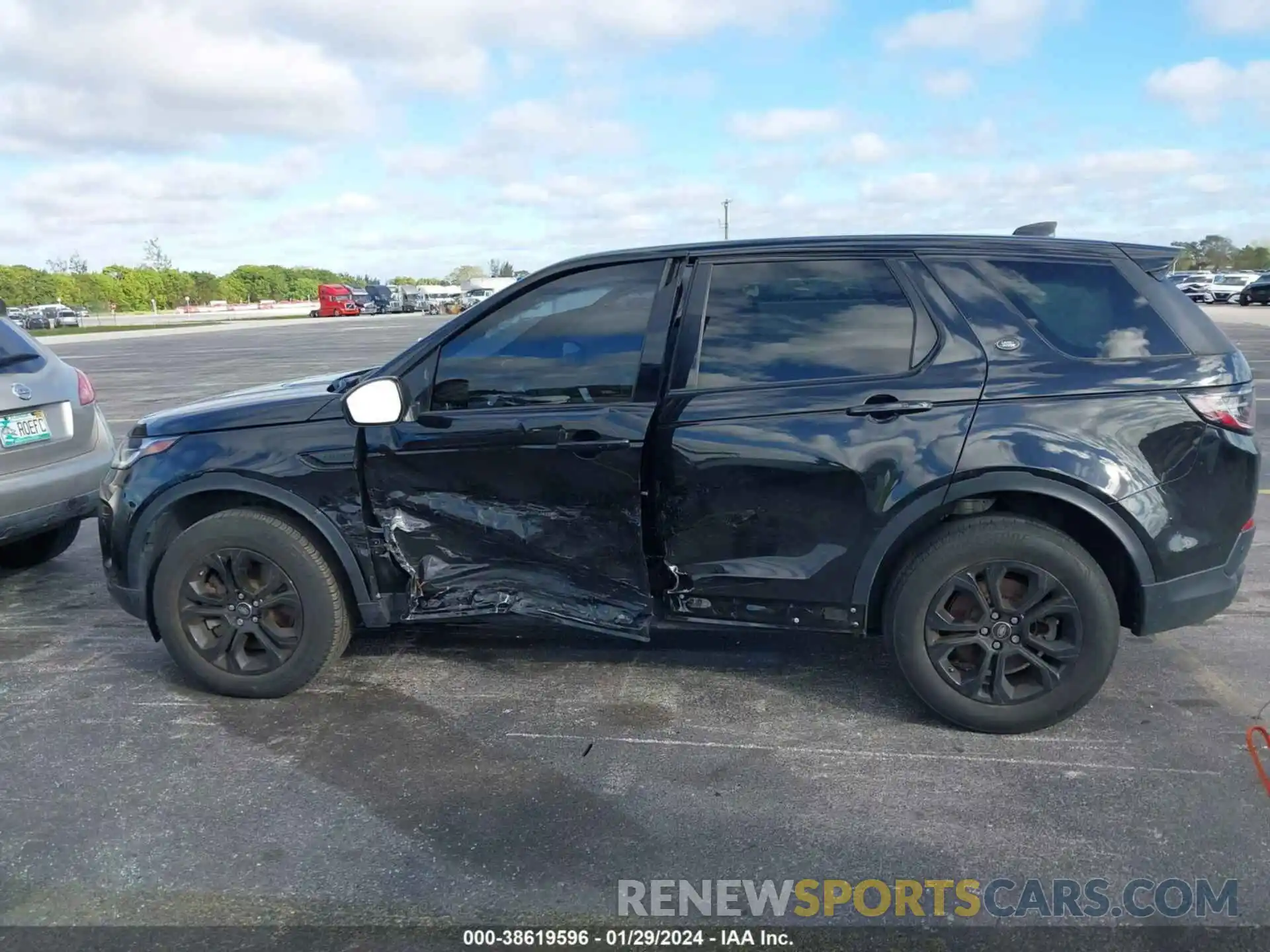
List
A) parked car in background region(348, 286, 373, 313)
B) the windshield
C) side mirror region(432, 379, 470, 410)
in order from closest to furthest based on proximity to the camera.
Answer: side mirror region(432, 379, 470, 410)
the windshield
parked car in background region(348, 286, 373, 313)

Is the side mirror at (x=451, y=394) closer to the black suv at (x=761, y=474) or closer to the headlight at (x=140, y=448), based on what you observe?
the black suv at (x=761, y=474)

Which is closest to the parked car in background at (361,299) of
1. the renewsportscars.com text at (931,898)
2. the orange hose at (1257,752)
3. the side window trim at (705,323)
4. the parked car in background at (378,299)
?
the parked car in background at (378,299)

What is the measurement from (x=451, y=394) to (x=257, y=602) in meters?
1.19

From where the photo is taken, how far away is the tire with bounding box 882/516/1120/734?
3.43 metres

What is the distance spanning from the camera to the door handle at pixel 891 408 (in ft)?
11.4

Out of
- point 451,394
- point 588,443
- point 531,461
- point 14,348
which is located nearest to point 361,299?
point 14,348

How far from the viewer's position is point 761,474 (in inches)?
141

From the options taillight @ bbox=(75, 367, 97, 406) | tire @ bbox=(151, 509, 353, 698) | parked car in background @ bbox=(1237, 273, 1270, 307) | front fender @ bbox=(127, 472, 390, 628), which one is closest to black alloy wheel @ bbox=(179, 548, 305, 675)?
tire @ bbox=(151, 509, 353, 698)

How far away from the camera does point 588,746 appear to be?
11.8ft

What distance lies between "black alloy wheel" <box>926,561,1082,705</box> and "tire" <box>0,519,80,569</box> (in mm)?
5279

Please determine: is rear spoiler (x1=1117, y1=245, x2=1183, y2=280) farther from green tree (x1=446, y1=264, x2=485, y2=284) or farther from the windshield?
green tree (x1=446, y1=264, x2=485, y2=284)

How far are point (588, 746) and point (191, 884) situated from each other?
1.37 m

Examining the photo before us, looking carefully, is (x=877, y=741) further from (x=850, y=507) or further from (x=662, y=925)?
(x=662, y=925)

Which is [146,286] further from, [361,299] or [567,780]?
[567,780]
